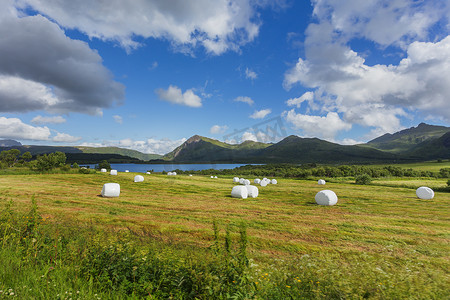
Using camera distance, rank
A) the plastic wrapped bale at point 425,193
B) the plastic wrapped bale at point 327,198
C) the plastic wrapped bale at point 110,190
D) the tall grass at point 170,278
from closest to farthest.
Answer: the tall grass at point 170,278, the plastic wrapped bale at point 327,198, the plastic wrapped bale at point 110,190, the plastic wrapped bale at point 425,193

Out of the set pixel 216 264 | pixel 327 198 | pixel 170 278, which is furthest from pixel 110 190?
pixel 327 198

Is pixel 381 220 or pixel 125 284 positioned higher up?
pixel 125 284

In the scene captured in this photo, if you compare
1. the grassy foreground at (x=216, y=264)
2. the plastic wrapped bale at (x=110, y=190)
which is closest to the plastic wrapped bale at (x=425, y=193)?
the grassy foreground at (x=216, y=264)

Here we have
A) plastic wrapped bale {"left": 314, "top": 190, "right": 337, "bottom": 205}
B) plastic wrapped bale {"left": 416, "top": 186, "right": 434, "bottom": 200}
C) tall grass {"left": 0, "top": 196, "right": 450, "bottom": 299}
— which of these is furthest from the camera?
plastic wrapped bale {"left": 416, "top": 186, "right": 434, "bottom": 200}

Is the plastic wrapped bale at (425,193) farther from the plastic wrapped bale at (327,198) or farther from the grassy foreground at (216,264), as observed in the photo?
the grassy foreground at (216,264)

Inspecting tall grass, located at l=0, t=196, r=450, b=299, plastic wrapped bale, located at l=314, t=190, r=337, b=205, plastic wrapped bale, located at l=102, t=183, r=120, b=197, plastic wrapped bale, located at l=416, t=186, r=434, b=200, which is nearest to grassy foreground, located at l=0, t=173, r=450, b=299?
tall grass, located at l=0, t=196, r=450, b=299

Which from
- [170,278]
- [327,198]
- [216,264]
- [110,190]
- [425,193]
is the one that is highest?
[216,264]

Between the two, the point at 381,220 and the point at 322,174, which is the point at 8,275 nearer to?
the point at 381,220

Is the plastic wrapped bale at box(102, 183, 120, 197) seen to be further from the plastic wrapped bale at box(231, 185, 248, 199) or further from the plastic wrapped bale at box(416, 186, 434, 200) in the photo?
the plastic wrapped bale at box(416, 186, 434, 200)

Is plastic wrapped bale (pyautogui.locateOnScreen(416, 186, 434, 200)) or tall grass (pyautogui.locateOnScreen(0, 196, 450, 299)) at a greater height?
tall grass (pyautogui.locateOnScreen(0, 196, 450, 299))

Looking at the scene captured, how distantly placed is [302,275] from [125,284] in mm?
4559

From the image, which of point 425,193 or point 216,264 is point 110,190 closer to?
point 216,264

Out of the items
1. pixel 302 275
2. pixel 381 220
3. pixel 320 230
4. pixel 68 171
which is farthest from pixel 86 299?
pixel 68 171

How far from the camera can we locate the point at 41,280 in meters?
4.97
